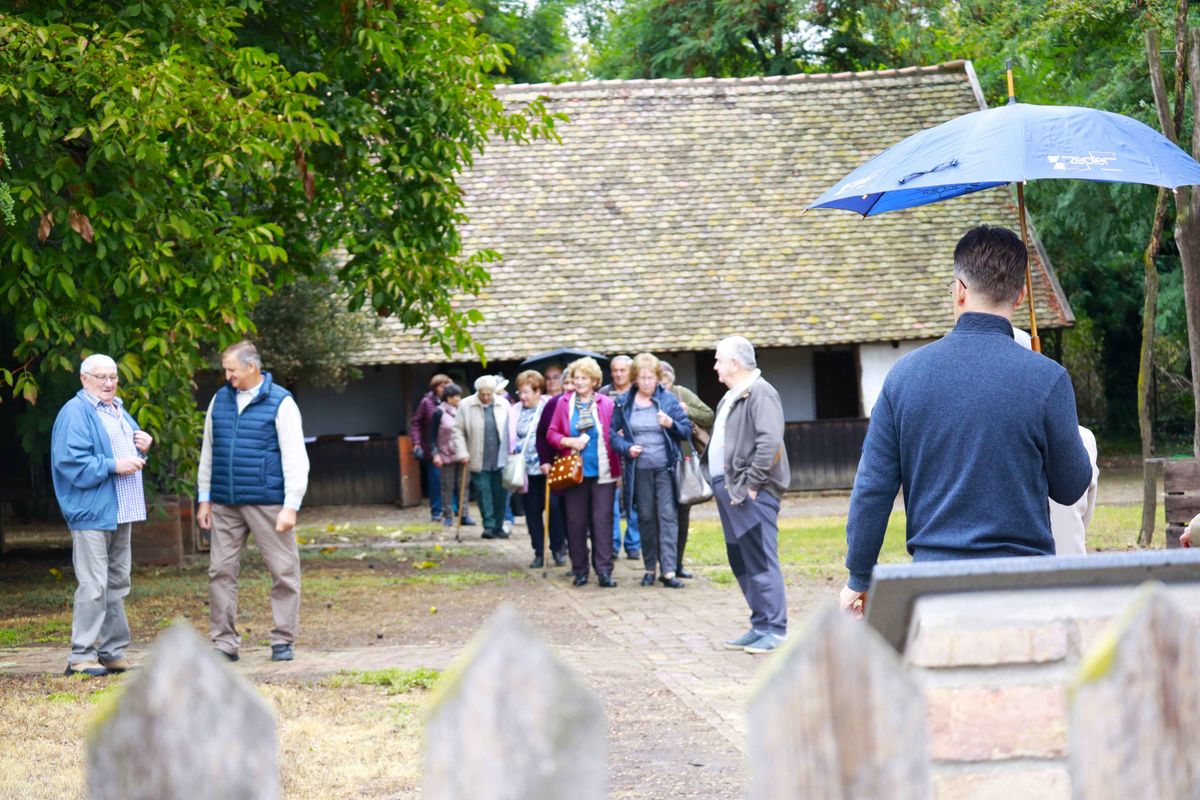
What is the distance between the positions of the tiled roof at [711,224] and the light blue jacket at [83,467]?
15.8 meters

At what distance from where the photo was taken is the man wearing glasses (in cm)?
902

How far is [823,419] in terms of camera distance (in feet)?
86.9

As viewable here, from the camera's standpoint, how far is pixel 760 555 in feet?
32.1

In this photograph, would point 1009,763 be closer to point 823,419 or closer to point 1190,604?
point 1190,604

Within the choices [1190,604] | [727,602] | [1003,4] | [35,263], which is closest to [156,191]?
[35,263]

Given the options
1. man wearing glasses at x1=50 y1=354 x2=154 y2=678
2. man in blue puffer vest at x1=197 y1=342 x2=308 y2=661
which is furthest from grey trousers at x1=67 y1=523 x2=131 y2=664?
man in blue puffer vest at x1=197 y1=342 x2=308 y2=661

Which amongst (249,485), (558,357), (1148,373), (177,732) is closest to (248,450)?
(249,485)

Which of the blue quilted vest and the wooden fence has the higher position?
the wooden fence

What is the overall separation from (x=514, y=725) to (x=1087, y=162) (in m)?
4.99

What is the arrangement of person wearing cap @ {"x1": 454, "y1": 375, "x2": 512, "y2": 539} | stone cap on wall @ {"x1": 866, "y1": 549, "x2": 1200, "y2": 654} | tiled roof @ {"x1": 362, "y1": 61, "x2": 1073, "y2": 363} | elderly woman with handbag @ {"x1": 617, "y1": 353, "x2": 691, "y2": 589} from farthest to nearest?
tiled roof @ {"x1": 362, "y1": 61, "x2": 1073, "y2": 363}, person wearing cap @ {"x1": 454, "y1": 375, "x2": 512, "y2": 539}, elderly woman with handbag @ {"x1": 617, "y1": 353, "x2": 691, "y2": 589}, stone cap on wall @ {"x1": 866, "y1": 549, "x2": 1200, "y2": 654}

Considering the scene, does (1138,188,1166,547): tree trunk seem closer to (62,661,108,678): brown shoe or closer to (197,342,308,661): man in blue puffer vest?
(197,342,308,661): man in blue puffer vest

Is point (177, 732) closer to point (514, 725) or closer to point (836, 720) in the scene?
point (514, 725)

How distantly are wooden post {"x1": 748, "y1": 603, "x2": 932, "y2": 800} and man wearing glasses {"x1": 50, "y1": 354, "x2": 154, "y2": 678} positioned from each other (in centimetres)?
818

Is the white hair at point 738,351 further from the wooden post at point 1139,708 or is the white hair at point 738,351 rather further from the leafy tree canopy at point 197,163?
the wooden post at point 1139,708
